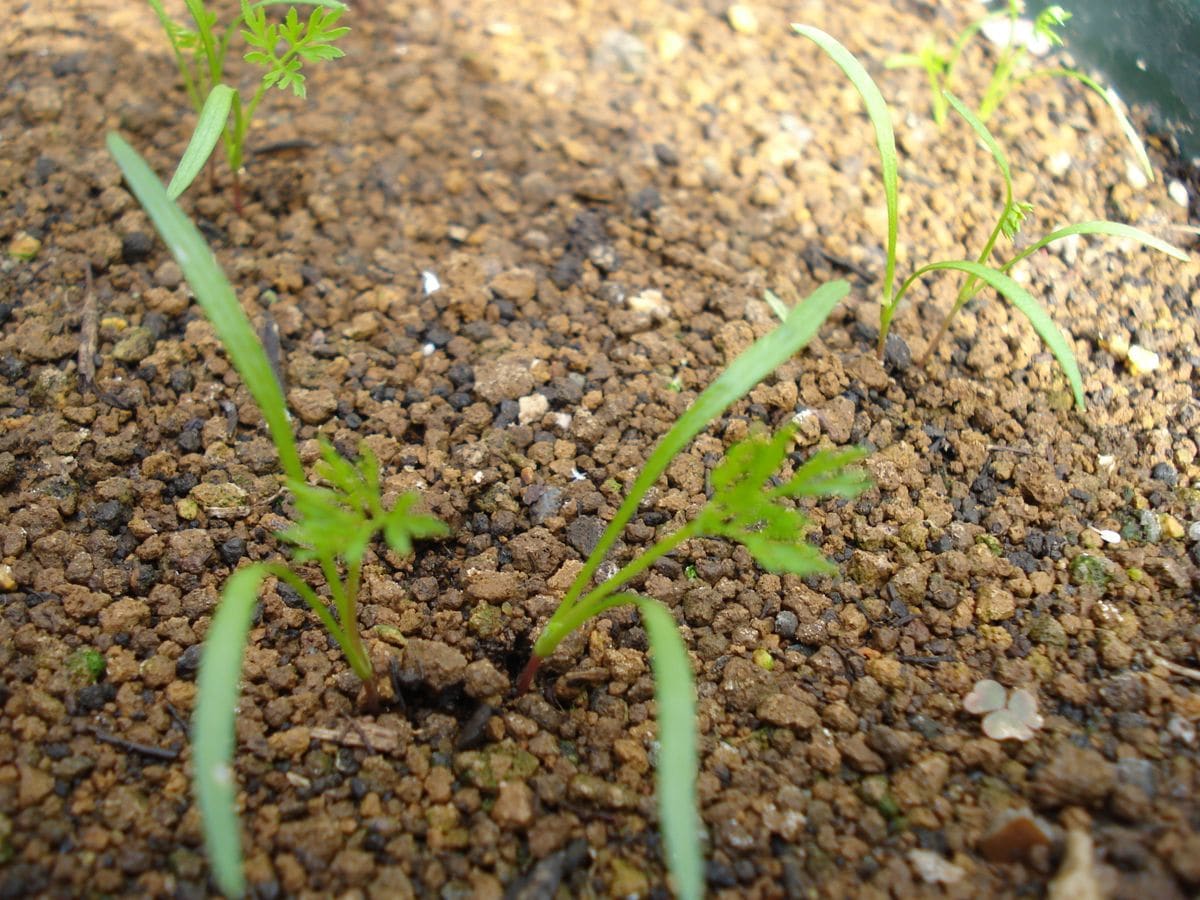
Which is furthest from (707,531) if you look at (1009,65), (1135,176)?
(1135,176)

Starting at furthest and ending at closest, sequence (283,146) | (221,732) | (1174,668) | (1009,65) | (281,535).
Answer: (1009,65) < (283,146) < (1174,668) < (281,535) < (221,732)

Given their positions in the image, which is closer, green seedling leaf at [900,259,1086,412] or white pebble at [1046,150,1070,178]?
green seedling leaf at [900,259,1086,412]

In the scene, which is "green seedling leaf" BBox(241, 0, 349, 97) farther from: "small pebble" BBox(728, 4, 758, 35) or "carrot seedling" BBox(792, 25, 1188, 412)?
"small pebble" BBox(728, 4, 758, 35)

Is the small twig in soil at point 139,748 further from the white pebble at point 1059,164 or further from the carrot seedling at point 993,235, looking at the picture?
the white pebble at point 1059,164

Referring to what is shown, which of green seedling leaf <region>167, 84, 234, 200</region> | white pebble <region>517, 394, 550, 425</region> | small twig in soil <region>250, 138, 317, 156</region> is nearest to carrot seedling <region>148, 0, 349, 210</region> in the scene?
green seedling leaf <region>167, 84, 234, 200</region>

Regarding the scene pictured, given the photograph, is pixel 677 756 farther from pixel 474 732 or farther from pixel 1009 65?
pixel 1009 65

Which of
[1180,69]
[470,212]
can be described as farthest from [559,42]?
[1180,69]

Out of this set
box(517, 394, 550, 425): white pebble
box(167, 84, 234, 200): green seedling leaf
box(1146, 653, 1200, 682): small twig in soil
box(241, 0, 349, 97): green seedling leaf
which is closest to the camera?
box(1146, 653, 1200, 682): small twig in soil

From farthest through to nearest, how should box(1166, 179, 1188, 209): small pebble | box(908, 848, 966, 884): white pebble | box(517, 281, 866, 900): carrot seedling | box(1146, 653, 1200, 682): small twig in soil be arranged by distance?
1. box(1166, 179, 1188, 209): small pebble
2. box(1146, 653, 1200, 682): small twig in soil
3. box(908, 848, 966, 884): white pebble
4. box(517, 281, 866, 900): carrot seedling
